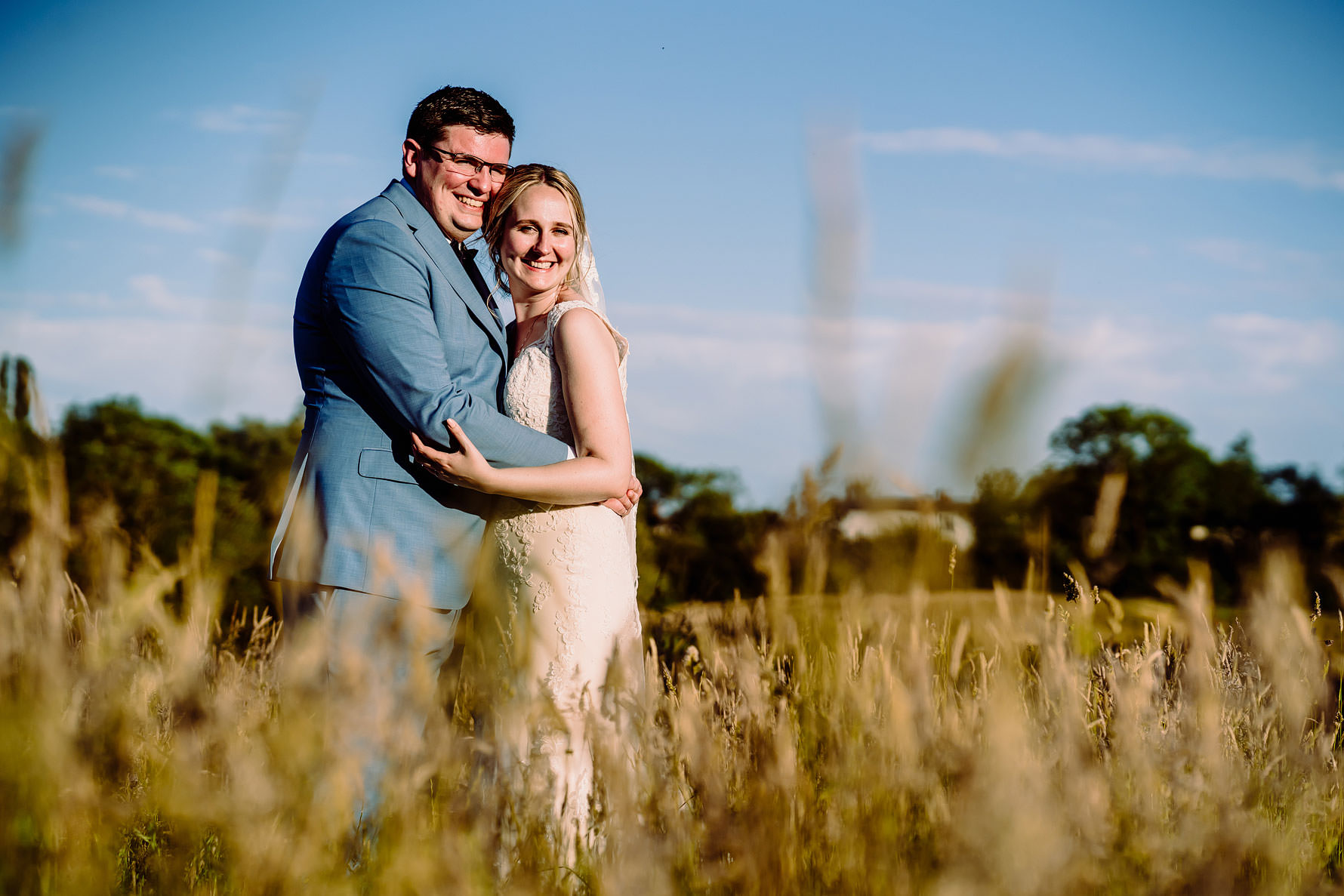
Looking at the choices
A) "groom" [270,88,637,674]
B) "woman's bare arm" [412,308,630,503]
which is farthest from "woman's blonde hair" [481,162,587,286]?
"woman's bare arm" [412,308,630,503]

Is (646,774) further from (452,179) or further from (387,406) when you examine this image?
(452,179)

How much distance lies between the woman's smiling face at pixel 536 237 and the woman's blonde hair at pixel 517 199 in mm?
23

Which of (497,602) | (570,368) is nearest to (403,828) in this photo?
(497,602)

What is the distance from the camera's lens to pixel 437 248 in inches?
133

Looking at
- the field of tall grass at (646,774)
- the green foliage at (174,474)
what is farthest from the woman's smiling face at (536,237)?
the field of tall grass at (646,774)

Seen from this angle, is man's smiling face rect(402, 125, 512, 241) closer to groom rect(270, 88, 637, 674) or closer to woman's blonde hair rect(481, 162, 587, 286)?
woman's blonde hair rect(481, 162, 587, 286)

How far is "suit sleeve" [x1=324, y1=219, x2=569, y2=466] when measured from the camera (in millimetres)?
3041

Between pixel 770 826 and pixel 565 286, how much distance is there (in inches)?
102

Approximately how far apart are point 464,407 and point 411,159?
3.87ft

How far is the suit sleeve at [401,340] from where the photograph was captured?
3.04 m

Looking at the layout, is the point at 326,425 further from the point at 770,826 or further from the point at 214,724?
the point at 770,826

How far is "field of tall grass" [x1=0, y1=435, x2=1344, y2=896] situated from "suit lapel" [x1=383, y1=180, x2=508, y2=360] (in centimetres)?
153

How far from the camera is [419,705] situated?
172 cm

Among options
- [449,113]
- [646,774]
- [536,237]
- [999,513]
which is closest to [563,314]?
[536,237]
